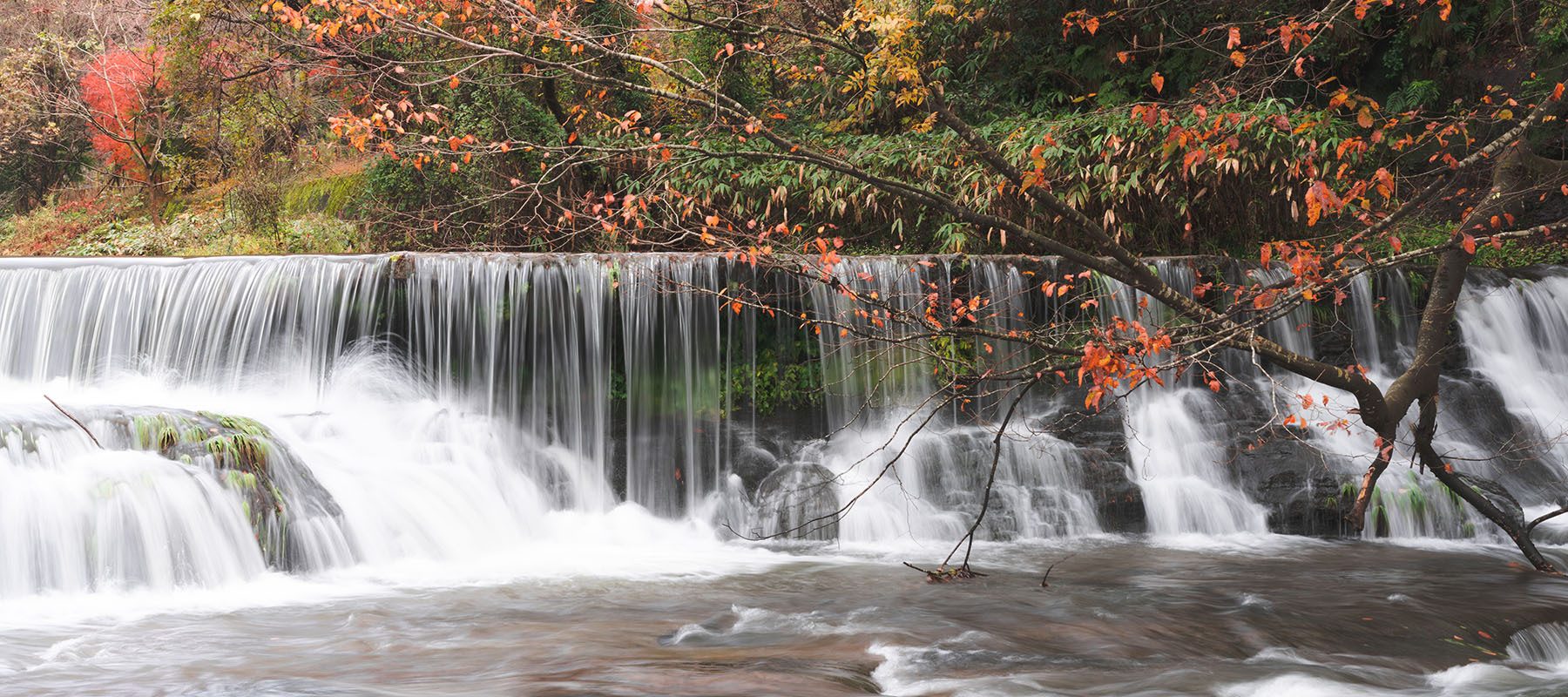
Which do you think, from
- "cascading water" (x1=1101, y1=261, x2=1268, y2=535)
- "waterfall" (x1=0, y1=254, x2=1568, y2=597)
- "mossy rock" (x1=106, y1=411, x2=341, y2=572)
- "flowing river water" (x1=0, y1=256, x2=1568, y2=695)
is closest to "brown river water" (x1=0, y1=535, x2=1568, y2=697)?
"flowing river water" (x1=0, y1=256, x2=1568, y2=695)

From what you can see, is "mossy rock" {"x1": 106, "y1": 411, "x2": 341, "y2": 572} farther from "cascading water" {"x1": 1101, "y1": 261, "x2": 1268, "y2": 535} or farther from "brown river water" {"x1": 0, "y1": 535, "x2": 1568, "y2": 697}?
"cascading water" {"x1": 1101, "y1": 261, "x2": 1268, "y2": 535}

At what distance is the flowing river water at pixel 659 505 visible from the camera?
470cm

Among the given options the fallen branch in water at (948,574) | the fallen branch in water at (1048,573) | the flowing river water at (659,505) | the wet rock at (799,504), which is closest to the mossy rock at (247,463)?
the flowing river water at (659,505)

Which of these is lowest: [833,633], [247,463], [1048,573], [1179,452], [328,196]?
[833,633]

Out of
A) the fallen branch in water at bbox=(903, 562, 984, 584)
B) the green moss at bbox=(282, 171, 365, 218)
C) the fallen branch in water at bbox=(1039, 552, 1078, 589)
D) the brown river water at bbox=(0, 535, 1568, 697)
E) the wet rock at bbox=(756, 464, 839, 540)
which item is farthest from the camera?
the green moss at bbox=(282, 171, 365, 218)

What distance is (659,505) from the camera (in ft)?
28.8

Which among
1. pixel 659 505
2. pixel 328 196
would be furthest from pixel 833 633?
pixel 328 196

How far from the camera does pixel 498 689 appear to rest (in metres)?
4.13

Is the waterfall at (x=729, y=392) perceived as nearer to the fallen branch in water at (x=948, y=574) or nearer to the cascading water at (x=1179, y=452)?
the cascading water at (x=1179, y=452)

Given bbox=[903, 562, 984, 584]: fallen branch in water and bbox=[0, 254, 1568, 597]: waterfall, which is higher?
bbox=[0, 254, 1568, 597]: waterfall

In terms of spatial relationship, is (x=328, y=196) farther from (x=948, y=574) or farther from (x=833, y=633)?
(x=833, y=633)

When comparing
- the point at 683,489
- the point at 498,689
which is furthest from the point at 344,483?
the point at 498,689

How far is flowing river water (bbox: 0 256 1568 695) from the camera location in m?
4.70

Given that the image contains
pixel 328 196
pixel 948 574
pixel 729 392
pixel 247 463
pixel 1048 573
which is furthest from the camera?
pixel 328 196
